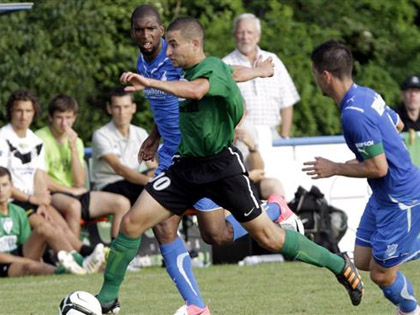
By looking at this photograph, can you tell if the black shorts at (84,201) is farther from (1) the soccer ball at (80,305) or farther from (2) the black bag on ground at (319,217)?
(1) the soccer ball at (80,305)

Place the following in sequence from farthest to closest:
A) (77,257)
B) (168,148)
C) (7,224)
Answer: (77,257), (7,224), (168,148)

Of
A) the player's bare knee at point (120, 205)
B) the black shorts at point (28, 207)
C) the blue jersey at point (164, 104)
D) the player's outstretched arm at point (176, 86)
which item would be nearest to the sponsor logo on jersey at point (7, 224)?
the black shorts at point (28, 207)

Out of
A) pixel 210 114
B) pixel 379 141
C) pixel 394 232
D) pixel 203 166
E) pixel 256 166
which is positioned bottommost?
pixel 256 166

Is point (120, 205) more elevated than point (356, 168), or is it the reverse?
point (356, 168)

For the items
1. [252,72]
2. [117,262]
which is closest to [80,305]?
[117,262]

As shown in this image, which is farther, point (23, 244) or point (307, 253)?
point (23, 244)

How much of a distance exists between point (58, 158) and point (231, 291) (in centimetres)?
328

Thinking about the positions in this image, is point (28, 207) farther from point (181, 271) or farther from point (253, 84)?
point (181, 271)

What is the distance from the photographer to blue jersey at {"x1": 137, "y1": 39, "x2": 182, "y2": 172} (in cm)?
903

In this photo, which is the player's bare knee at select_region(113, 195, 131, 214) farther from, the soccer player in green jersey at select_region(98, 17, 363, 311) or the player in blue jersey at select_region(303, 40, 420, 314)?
the player in blue jersey at select_region(303, 40, 420, 314)

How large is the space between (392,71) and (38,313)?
402 inches

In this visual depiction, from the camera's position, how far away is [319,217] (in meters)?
12.9

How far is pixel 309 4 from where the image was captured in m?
18.2

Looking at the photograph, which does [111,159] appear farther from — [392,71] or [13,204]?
[392,71]
